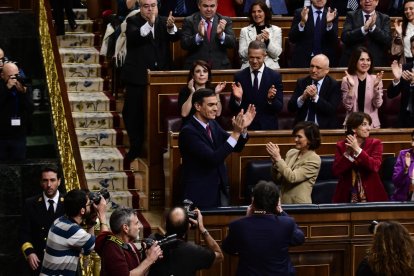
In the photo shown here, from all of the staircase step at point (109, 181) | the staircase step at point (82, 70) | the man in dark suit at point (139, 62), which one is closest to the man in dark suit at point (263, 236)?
the staircase step at point (109, 181)

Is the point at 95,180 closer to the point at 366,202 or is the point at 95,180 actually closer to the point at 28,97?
the point at 28,97

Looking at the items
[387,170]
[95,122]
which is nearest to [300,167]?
[387,170]

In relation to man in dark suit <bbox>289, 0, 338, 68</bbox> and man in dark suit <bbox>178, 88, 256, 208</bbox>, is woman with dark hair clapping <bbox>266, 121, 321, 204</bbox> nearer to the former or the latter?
man in dark suit <bbox>178, 88, 256, 208</bbox>

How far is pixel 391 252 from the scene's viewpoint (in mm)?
5930

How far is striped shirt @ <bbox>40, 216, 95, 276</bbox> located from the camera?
678cm

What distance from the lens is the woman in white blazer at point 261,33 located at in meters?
10.0

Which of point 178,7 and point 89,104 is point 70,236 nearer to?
point 89,104

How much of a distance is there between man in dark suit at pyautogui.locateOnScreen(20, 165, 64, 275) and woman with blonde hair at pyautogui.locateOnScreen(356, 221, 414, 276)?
8.57ft

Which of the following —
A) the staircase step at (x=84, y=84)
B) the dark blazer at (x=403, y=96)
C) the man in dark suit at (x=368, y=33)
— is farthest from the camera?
the staircase step at (x=84, y=84)

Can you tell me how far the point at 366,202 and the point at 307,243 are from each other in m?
0.53

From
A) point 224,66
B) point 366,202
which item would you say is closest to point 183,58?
point 224,66

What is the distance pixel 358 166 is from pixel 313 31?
263cm

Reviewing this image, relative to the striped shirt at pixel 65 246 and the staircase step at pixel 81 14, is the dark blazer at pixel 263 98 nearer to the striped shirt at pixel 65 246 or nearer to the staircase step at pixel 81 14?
the striped shirt at pixel 65 246

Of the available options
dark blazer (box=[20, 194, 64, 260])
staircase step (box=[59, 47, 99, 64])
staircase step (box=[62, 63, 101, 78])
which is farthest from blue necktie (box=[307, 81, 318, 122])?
staircase step (box=[59, 47, 99, 64])
